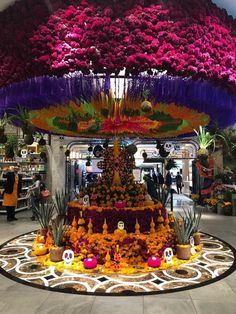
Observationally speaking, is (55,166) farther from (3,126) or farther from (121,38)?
(121,38)

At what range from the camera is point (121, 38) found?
3.34 meters

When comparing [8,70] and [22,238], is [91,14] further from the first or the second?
[22,238]

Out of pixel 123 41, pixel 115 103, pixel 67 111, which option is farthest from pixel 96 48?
pixel 67 111

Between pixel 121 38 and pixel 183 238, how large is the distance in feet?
11.3

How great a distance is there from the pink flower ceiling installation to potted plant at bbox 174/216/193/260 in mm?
2603

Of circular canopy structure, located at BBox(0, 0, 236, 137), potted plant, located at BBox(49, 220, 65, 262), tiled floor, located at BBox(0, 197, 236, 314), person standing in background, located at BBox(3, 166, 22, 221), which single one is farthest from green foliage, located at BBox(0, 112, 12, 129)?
person standing in background, located at BBox(3, 166, 22, 221)

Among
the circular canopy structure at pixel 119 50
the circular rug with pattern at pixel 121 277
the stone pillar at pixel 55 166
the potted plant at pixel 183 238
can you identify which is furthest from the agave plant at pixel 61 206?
the stone pillar at pixel 55 166

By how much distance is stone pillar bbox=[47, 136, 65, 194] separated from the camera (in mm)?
13422

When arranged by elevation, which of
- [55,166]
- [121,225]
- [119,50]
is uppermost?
[119,50]

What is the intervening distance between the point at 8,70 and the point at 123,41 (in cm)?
156

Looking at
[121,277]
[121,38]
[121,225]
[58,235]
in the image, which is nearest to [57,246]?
[58,235]

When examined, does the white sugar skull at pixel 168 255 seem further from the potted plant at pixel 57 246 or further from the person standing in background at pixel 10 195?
the person standing in background at pixel 10 195

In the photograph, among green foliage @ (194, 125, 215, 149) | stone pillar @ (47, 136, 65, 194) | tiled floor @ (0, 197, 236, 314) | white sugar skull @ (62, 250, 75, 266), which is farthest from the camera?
stone pillar @ (47, 136, 65, 194)

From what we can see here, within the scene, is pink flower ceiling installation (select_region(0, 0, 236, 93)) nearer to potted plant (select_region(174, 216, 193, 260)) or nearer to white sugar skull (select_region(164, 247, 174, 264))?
potted plant (select_region(174, 216, 193, 260))
